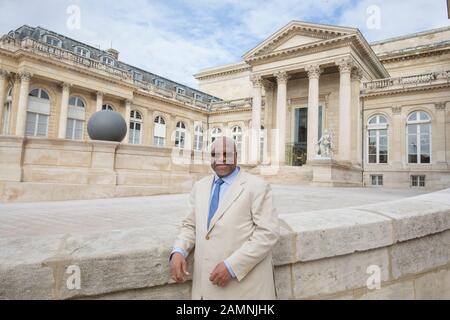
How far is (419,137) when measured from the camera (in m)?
25.8

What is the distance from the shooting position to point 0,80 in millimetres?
23938

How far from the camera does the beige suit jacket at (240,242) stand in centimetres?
195

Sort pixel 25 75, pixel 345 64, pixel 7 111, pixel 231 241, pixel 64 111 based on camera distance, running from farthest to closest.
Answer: pixel 64 111 → pixel 7 111 → pixel 345 64 → pixel 25 75 → pixel 231 241

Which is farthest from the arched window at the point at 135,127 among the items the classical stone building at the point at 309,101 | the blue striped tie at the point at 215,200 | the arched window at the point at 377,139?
the blue striped tie at the point at 215,200

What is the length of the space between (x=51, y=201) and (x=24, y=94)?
20325mm

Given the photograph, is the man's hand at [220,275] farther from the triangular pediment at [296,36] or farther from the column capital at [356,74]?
the column capital at [356,74]

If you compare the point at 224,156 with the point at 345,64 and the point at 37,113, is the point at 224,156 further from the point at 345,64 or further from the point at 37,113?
the point at 37,113

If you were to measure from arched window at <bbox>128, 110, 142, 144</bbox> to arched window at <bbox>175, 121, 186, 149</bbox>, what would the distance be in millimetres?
4706

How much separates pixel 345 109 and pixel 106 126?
2030 centimetres

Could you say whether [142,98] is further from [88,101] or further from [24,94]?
[24,94]

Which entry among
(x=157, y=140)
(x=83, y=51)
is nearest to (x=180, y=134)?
(x=157, y=140)

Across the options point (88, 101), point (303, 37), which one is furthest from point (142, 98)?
point (303, 37)

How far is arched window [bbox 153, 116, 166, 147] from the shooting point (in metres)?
34.7

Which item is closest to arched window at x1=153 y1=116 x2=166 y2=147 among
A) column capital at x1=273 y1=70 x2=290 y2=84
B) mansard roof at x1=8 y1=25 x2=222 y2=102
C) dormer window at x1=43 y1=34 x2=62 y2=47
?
mansard roof at x1=8 y1=25 x2=222 y2=102
